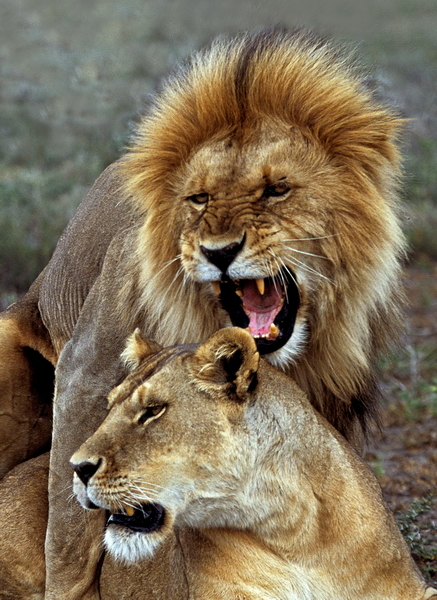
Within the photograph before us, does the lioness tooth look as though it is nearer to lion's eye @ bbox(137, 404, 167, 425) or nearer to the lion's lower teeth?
the lion's lower teeth

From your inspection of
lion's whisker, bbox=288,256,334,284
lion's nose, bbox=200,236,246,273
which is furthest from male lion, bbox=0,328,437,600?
lion's whisker, bbox=288,256,334,284

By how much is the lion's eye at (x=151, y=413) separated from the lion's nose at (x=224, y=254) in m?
0.44

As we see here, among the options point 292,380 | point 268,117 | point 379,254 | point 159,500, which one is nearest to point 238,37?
point 268,117

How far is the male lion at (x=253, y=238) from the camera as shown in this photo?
3172mm

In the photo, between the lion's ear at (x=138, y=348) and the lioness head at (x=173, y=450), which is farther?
the lion's ear at (x=138, y=348)

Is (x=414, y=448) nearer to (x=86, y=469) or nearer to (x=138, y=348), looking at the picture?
(x=138, y=348)

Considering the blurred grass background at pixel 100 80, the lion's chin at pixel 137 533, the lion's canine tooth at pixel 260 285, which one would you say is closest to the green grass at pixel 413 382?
the blurred grass background at pixel 100 80

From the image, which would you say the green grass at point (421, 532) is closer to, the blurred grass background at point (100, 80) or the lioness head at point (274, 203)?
the lioness head at point (274, 203)

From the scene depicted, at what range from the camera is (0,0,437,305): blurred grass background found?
8.09 metres

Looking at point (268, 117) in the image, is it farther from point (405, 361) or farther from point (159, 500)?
point (405, 361)

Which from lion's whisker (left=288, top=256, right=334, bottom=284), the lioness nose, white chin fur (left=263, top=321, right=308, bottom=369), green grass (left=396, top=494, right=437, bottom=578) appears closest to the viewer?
the lioness nose

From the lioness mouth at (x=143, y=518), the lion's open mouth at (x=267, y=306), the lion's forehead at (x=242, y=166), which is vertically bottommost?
the lioness mouth at (x=143, y=518)

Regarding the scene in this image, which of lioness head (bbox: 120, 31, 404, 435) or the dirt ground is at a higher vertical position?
lioness head (bbox: 120, 31, 404, 435)

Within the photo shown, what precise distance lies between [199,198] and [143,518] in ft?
3.24
